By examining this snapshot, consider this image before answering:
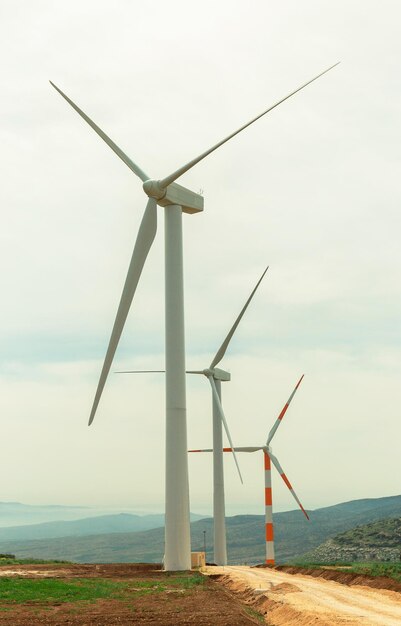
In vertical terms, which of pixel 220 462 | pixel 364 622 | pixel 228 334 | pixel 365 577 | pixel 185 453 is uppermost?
pixel 228 334

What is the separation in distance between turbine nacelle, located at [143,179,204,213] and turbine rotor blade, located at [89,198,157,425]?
0.87 meters

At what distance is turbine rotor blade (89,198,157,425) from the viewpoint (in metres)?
52.8

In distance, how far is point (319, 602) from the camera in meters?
38.9

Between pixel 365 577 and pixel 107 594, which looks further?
pixel 365 577

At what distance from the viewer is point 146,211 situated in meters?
60.2

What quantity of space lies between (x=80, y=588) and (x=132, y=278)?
2092 centimetres

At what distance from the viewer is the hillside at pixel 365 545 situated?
5714 inches

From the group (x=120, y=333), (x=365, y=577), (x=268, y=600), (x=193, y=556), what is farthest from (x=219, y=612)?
(x=193, y=556)

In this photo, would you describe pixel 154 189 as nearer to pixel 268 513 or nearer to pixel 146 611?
pixel 146 611

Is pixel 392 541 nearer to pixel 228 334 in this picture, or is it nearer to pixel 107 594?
pixel 228 334

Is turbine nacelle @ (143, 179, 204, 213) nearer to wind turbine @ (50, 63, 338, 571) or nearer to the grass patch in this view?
wind turbine @ (50, 63, 338, 571)

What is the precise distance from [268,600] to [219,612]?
5912 mm

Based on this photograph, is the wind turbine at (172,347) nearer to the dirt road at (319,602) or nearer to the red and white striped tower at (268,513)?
the dirt road at (319,602)

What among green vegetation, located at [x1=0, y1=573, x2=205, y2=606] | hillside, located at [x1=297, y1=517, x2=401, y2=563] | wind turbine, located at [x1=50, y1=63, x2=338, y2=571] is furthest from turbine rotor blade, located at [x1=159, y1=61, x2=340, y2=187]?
hillside, located at [x1=297, y1=517, x2=401, y2=563]
